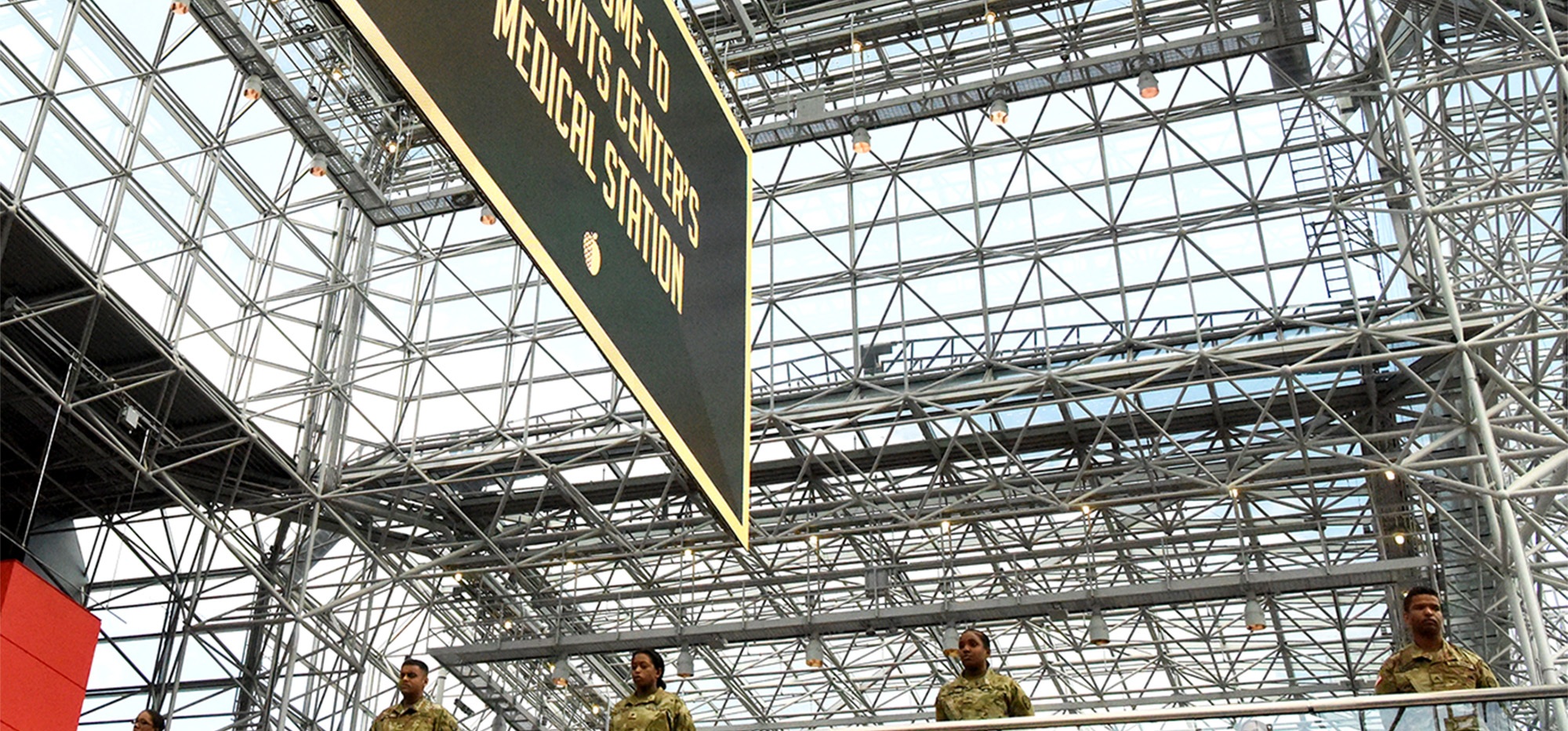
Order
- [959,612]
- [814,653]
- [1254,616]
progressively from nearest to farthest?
[1254,616]
[959,612]
[814,653]

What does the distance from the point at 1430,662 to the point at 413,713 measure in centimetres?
657

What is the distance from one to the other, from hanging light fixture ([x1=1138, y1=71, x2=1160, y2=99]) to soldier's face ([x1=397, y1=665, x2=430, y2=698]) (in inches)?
559

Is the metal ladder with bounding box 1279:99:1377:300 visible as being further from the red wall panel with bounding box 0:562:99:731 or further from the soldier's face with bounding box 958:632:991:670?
the red wall panel with bounding box 0:562:99:731

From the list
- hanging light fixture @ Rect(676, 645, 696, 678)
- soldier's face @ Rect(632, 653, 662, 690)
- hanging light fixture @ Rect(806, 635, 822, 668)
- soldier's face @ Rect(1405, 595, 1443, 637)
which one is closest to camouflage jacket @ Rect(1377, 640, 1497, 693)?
soldier's face @ Rect(1405, 595, 1443, 637)

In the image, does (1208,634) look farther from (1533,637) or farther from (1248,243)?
(1533,637)

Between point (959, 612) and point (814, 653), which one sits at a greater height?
point (959, 612)

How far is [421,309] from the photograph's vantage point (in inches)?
992

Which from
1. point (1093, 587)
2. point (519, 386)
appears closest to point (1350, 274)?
point (1093, 587)

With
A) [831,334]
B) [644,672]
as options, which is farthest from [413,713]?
[831,334]

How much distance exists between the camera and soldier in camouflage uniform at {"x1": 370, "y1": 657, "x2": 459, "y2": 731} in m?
10.2

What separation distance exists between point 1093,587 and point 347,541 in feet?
43.8

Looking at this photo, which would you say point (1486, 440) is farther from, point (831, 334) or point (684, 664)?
point (684, 664)

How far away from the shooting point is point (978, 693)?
9.67m

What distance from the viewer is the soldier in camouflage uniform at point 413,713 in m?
10.2
